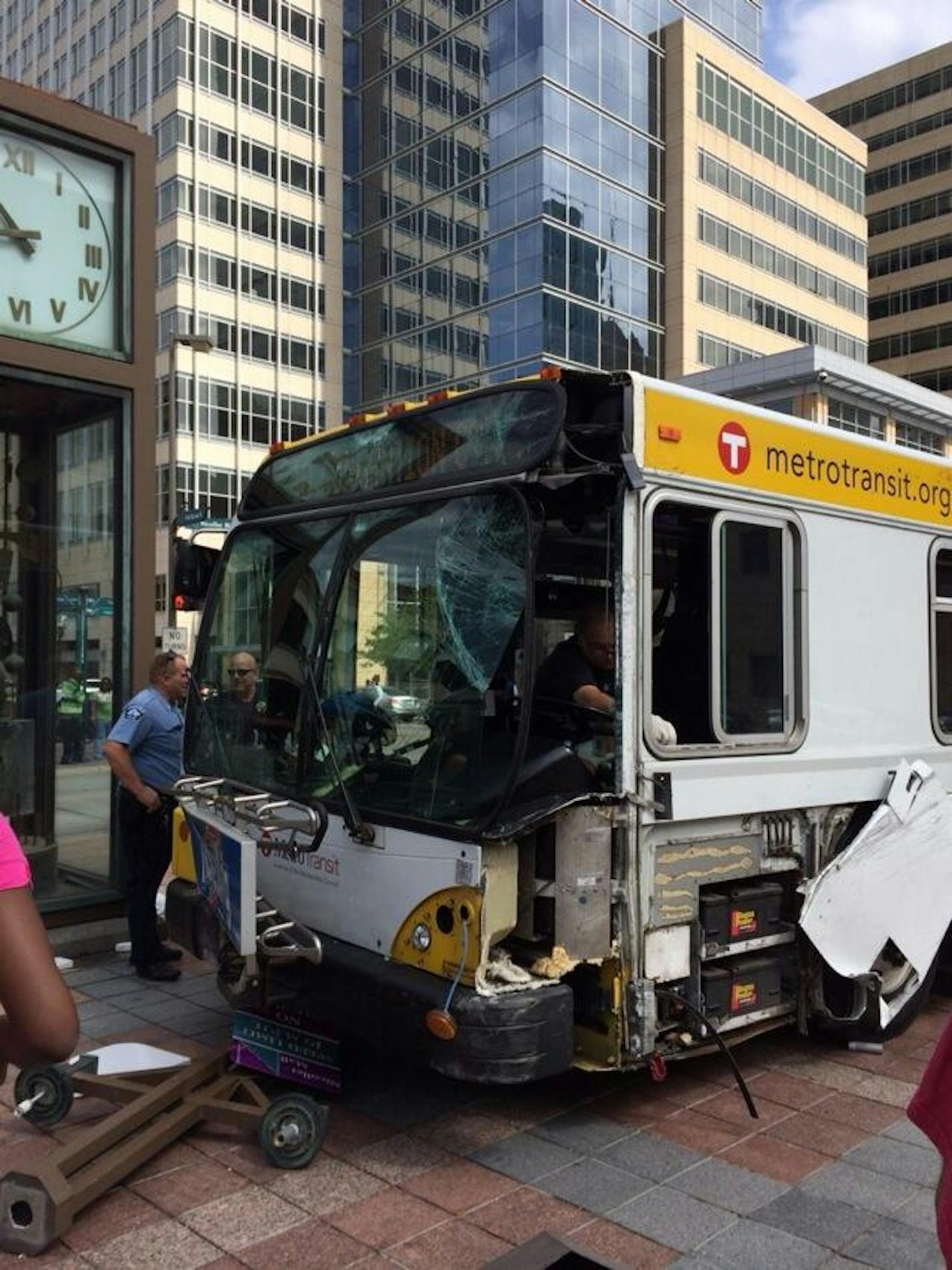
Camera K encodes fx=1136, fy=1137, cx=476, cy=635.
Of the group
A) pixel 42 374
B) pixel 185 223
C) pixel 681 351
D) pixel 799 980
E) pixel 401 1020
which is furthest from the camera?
pixel 681 351

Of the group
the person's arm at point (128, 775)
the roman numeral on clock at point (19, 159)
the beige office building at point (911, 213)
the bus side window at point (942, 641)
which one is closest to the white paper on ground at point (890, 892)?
the bus side window at point (942, 641)

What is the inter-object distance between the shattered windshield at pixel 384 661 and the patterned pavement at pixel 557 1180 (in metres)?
1.25

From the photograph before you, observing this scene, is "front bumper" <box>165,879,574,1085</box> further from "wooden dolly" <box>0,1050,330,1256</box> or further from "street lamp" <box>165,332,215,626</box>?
"street lamp" <box>165,332,215,626</box>

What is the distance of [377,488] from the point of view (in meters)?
4.80

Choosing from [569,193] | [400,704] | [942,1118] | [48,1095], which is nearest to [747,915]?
[400,704]

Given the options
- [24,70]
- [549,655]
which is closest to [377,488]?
[549,655]

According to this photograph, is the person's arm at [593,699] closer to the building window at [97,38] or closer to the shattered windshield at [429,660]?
the shattered windshield at [429,660]

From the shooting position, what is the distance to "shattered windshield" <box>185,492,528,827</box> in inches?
166

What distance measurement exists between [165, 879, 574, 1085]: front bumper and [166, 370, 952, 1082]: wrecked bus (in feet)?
0.04

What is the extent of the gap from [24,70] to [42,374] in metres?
59.6

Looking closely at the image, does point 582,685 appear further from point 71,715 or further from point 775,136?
point 775,136

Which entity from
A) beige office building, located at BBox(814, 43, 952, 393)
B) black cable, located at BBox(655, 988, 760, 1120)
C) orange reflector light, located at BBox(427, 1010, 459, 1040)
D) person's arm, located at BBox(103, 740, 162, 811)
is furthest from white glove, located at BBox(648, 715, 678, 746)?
beige office building, located at BBox(814, 43, 952, 393)

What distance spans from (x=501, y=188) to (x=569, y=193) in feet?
9.06

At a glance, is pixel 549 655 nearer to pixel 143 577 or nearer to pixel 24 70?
pixel 143 577
